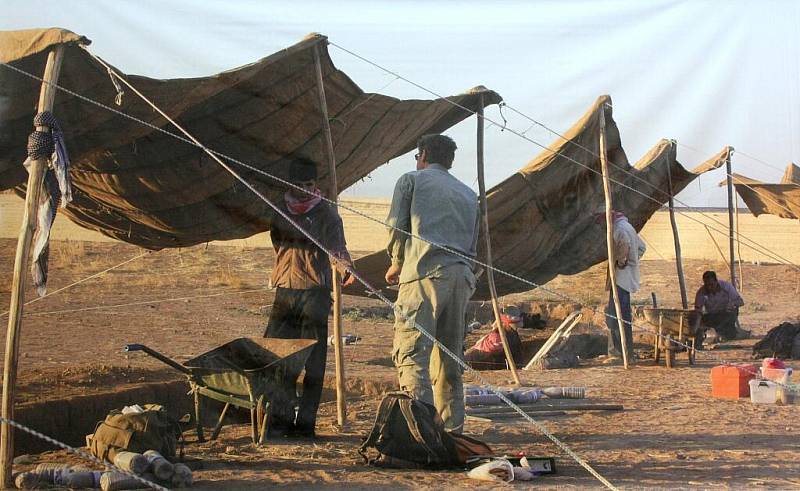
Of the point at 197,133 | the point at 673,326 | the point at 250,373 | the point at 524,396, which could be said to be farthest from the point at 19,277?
the point at 673,326

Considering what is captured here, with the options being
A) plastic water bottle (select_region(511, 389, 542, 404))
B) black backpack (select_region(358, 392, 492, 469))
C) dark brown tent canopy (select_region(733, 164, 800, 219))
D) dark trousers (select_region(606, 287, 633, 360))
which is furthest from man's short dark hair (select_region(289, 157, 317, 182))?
dark brown tent canopy (select_region(733, 164, 800, 219))

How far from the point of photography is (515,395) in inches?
267

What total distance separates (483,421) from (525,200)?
12.7 feet

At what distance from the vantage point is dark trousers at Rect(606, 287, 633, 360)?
9.66 meters

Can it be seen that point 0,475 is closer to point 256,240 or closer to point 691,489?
point 691,489

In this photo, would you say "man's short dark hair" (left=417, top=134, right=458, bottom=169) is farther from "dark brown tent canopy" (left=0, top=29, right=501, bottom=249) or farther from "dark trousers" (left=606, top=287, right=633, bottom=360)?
"dark trousers" (left=606, top=287, right=633, bottom=360)

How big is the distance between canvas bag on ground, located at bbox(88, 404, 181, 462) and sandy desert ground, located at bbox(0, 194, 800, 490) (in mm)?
241

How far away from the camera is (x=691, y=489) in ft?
14.3

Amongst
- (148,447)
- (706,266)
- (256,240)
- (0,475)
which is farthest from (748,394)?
(256,240)

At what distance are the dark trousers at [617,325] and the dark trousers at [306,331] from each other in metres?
4.42

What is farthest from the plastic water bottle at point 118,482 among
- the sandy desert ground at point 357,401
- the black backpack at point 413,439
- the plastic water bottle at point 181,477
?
the black backpack at point 413,439

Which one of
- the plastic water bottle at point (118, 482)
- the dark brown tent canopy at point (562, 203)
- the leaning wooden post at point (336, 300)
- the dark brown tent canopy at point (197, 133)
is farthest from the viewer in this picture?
the dark brown tent canopy at point (562, 203)

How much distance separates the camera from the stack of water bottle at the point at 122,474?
431 centimetres

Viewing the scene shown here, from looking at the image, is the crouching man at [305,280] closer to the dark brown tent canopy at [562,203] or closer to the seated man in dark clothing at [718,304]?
the dark brown tent canopy at [562,203]
